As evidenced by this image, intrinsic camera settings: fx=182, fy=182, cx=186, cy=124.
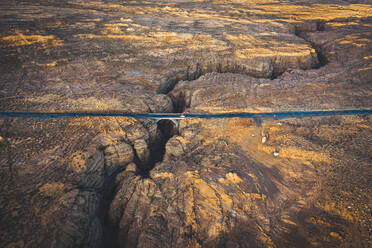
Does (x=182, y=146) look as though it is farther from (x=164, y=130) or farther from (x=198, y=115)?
(x=164, y=130)

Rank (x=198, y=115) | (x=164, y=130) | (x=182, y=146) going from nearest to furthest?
(x=182, y=146) < (x=198, y=115) < (x=164, y=130)

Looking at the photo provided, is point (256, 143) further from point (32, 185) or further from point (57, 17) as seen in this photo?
point (57, 17)

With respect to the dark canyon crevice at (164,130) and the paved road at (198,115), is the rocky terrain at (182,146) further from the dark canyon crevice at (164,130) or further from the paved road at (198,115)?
the paved road at (198,115)

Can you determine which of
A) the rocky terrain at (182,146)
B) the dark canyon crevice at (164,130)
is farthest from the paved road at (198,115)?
the dark canyon crevice at (164,130)

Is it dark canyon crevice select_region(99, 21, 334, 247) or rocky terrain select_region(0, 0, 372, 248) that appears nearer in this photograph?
rocky terrain select_region(0, 0, 372, 248)

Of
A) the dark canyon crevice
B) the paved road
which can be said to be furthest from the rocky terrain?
the paved road

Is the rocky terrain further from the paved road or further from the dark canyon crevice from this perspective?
the paved road

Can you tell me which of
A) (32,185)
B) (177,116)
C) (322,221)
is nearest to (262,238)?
(322,221)

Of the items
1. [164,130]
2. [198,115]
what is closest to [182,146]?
[198,115]

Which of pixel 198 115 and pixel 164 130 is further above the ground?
pixel 198 115
